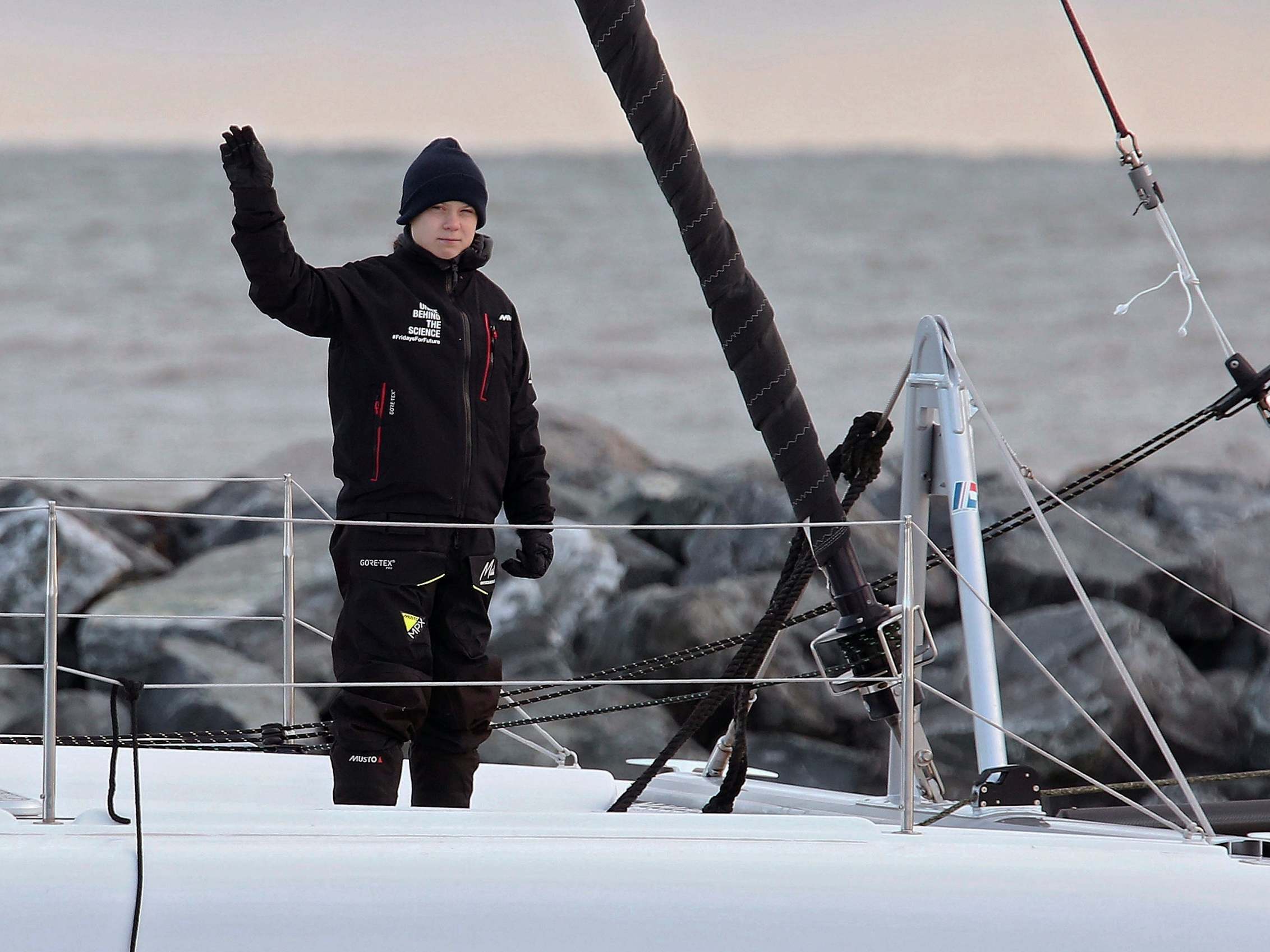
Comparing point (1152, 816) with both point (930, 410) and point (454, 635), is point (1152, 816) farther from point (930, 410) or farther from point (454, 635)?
point (454, 635)

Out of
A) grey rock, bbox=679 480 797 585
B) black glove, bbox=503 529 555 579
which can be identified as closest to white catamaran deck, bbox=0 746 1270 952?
black glove, bbox=503 529 555 579

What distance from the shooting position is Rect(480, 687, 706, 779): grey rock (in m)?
5.98

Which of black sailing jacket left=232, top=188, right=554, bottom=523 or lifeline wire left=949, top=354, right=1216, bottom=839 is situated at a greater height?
black sailing jacket left=232, top=188, right=554, bottom=523

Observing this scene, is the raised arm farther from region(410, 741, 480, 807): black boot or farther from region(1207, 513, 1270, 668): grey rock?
region(1207, 513, 1270, 668): grey rock

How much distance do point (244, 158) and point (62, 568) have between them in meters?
5.35

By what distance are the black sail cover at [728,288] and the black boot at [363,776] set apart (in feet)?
2.74

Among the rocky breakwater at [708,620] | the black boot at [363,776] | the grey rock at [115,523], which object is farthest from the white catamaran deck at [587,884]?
the grey rock at [115,523]

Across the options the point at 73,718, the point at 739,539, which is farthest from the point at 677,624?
the point at 73,718

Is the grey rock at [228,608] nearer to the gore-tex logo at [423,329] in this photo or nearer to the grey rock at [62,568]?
the grey rock at [62,568]

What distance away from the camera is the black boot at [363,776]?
108 inches

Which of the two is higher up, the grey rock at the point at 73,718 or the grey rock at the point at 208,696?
the grey rock at the point at 208,696

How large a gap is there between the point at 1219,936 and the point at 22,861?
1721 mm

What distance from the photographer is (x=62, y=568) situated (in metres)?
→ 7.41

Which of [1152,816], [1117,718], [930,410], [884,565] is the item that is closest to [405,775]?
[930,410]
